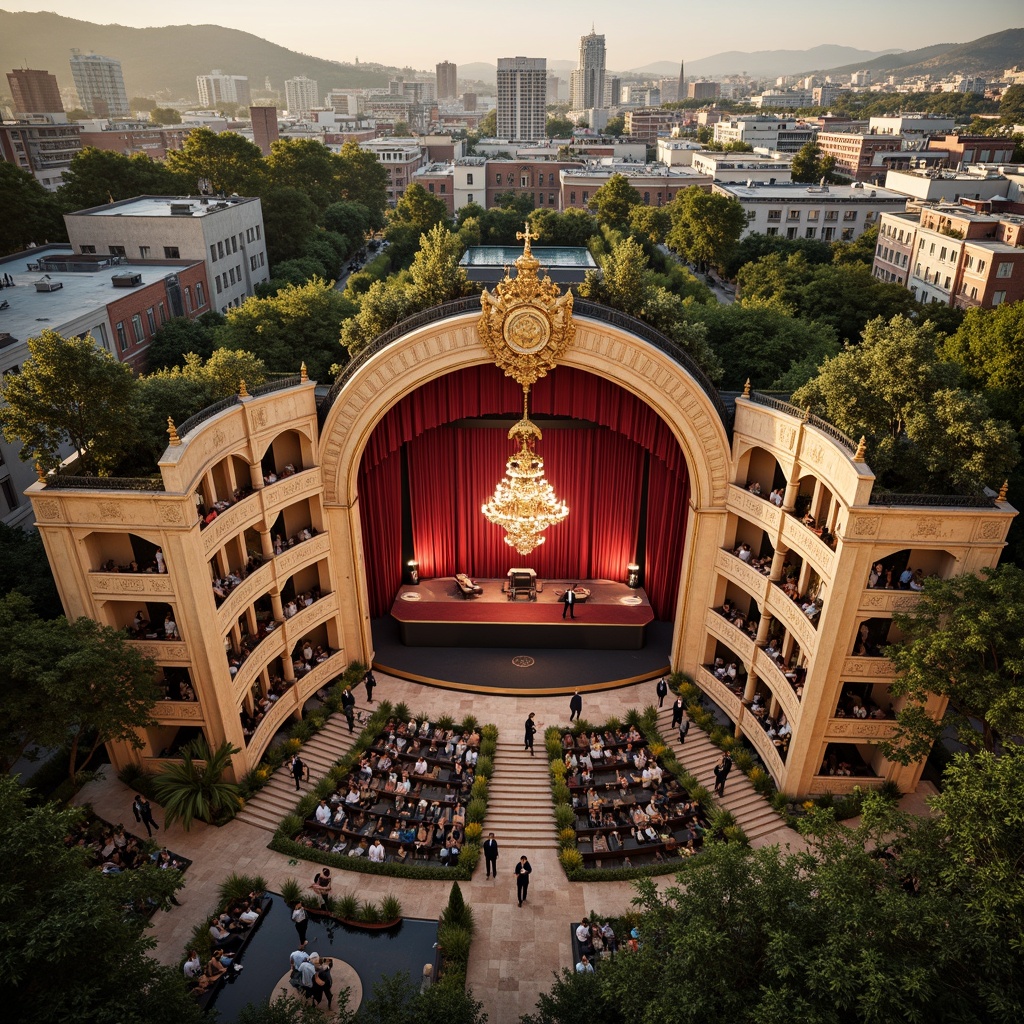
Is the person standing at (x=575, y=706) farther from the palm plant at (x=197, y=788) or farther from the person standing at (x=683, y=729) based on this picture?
the palm plant at (x=197, y=788)

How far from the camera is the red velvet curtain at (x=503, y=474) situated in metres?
26.5

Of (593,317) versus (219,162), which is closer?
(593,317)

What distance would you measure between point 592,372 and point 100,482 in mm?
14860

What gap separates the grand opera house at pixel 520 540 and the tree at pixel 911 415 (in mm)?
867

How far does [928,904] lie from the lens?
11477 millimetres

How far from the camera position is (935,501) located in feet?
63.0

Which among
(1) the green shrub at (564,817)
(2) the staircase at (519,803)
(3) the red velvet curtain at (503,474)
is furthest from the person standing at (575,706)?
(3) the red velvet curtain at (503,474)

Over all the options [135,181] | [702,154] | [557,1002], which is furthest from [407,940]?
[702,154]

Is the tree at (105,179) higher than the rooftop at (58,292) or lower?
higher

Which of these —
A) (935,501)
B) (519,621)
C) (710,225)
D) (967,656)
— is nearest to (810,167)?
(710,225)

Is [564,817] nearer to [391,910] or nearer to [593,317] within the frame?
[391,910]

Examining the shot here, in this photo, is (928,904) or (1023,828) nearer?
(928,904)

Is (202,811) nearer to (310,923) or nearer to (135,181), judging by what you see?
(310,923)

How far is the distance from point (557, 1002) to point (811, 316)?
4768 centimetres
